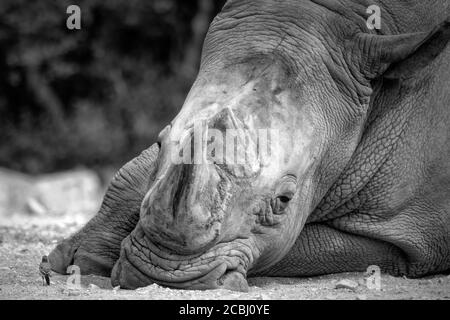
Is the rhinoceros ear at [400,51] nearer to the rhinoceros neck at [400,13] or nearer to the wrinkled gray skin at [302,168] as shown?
the wrinkled gray skin at [302,168]

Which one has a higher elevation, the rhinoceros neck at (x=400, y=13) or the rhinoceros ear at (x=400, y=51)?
the rhinoceros neck at (x=400, y=13)

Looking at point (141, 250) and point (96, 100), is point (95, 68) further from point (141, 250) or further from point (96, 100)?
point (141, 250)

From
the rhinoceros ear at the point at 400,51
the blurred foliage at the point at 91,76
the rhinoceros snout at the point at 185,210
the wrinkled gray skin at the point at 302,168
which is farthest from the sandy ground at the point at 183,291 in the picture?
the blurred foliage at the point at 91,76

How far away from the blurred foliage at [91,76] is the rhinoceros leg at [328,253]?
831 centimetres

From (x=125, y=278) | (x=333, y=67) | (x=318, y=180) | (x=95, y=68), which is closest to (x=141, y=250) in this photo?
(x=125, y=278)

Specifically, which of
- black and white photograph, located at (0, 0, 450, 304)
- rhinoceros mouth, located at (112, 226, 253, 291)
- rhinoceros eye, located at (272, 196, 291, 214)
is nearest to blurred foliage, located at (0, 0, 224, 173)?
black and white photograph, located at (0, 0, 450, 304)

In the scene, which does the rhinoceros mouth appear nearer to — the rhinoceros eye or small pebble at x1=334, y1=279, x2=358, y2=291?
the rhinoceros eye

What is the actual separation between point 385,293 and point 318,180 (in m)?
0.86

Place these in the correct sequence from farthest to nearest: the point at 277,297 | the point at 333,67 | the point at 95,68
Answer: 1. the point at 95,68
2. the point at 333,67
3. the point at 277,297

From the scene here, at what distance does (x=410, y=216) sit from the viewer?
255 inches

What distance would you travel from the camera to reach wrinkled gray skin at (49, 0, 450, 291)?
5.46 m

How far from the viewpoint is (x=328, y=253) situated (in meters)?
Result: 6.46

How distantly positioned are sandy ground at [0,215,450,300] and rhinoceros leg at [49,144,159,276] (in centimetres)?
16

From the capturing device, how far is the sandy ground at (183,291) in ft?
17.4
